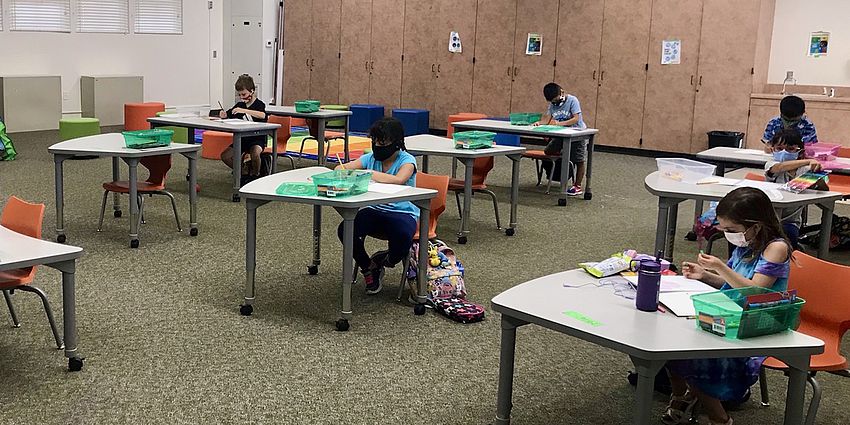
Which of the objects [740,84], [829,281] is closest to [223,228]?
[829,281]

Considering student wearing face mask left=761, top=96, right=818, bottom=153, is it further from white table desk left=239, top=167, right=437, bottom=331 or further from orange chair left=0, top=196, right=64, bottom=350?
orange chair left=0, top=196, right=64, bottom=350

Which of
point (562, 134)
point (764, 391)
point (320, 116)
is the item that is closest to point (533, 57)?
point (320, 116)

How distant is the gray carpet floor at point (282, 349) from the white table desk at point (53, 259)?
0.15 meters

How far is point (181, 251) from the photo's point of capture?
5.84 metres

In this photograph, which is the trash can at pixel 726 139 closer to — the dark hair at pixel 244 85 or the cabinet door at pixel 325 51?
the dark hair at pixel 244 85

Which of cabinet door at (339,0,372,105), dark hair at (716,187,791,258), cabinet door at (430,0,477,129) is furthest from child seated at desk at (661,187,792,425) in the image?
cabinet door at (339,0,372,105)

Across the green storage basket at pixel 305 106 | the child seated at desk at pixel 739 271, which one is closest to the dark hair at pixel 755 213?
the child seated at desk at pixel 739 271

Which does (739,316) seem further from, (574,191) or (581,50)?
(581,50)

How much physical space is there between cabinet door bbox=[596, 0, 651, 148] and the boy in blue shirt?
11.3 feet

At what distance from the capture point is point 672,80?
1160 cm

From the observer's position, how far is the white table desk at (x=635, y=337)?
7.85 ft

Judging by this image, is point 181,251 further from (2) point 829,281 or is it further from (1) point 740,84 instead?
(1) point 740,84

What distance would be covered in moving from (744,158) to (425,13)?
8161mm

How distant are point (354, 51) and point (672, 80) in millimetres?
5528
